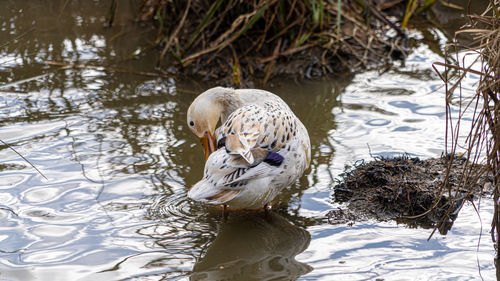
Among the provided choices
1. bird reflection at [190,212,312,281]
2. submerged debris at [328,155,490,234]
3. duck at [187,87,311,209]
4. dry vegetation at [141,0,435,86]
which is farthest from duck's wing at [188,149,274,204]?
dry vegetation at [141,0,435,86]

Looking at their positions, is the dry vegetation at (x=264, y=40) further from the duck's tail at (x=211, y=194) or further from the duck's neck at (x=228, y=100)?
the duck's tail at (x=211, y=194)

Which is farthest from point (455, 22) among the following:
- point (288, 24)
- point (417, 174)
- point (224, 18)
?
point (417, 174)

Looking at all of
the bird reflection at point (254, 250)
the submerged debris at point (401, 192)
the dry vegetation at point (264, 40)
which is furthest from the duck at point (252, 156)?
the dry vegetation at point (264, 40)

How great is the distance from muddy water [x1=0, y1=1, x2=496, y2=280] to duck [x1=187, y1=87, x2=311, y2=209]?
1.24ft

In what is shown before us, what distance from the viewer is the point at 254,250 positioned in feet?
13.9

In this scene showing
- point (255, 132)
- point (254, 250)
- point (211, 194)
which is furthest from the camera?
point (255, 132)

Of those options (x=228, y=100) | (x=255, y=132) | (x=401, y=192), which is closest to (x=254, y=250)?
(x=255, y=132)

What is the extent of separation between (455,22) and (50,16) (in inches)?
221

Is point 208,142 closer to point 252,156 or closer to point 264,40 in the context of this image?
point 252,156

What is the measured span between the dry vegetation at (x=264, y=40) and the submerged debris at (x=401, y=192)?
2363 mm

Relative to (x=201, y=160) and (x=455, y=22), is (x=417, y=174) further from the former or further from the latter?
(x=455, y=22)

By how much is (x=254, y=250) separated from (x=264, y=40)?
373 cm

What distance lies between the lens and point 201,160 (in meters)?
5.59

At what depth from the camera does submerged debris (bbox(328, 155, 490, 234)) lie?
4.55 meters
